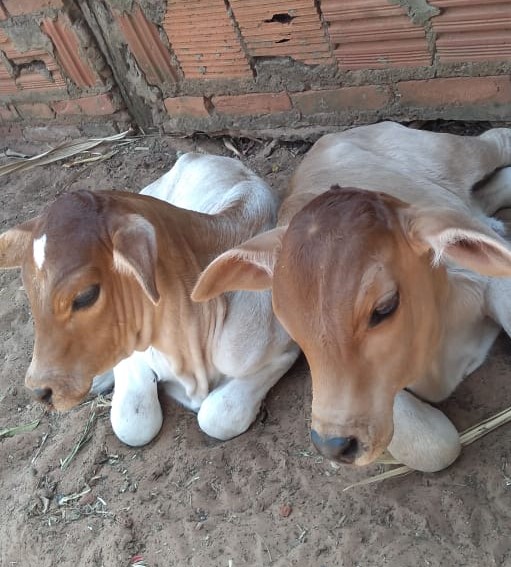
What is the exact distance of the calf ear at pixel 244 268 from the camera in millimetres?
2906

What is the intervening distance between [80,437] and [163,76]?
2771mm

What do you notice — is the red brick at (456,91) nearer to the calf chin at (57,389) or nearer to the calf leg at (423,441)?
the calf leg at (423,441)

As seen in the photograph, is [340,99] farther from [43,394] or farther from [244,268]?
[43,394]

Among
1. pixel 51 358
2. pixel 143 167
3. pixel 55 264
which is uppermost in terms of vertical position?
pixel 55 264

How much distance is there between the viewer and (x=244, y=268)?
3.05 metres

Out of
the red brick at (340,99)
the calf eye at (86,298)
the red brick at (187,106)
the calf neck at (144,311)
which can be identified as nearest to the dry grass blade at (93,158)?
the red brick at (187,106)

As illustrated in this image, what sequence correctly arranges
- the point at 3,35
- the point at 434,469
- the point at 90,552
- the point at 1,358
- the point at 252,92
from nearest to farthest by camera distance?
the point at 434,469 < the point at 90,552 < the point at 1,358 < the point at 252,92 < the point at 3,35

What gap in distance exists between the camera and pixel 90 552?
3.39 meters

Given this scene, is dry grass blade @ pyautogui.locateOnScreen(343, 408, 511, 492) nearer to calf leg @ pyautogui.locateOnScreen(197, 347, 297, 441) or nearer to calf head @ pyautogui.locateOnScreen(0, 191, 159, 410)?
calf leg @ pyautogui.locateOnScreen(197, 347, 297, 441)

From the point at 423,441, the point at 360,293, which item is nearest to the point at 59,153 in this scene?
the point at 423,441

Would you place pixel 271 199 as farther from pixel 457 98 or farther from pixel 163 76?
pixel 163 76

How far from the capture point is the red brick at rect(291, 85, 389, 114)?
184 inches

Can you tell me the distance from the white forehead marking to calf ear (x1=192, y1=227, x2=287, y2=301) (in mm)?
646

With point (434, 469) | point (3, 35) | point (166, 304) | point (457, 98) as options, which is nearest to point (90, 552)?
point (166, 304)
